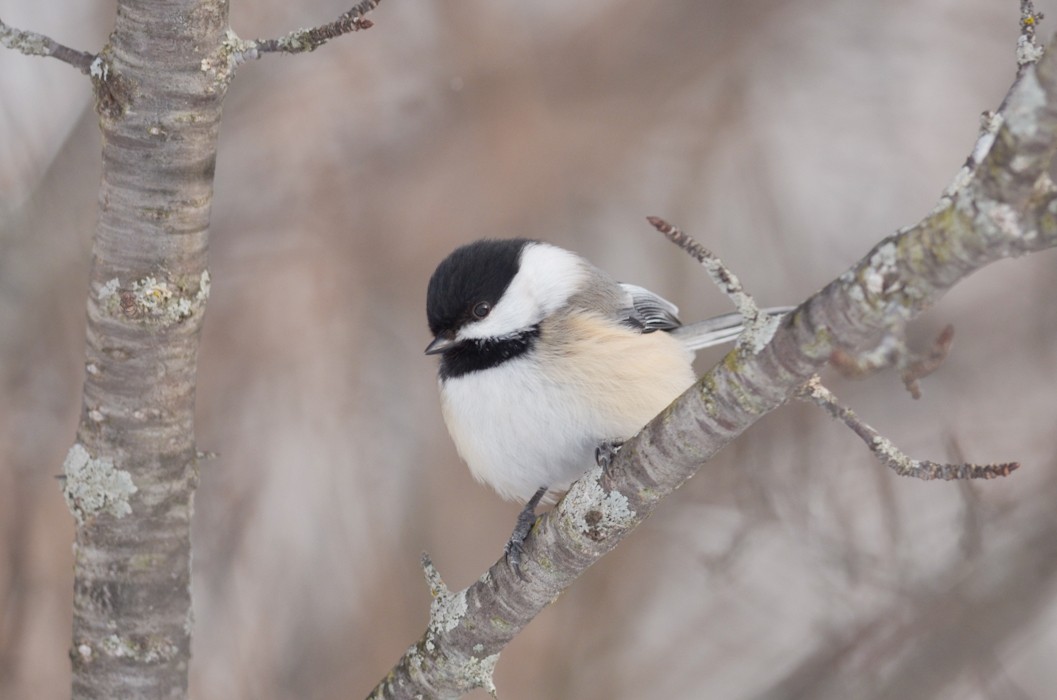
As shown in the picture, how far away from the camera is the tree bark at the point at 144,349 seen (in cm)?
153

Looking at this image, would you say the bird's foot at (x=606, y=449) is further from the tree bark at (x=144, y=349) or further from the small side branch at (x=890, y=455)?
the tree bark at (x=144, y=349)

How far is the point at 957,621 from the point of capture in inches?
123

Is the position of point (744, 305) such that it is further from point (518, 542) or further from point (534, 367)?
point (534, 367)

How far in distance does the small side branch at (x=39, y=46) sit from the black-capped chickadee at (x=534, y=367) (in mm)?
1013

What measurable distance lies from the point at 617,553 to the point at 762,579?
0.58m

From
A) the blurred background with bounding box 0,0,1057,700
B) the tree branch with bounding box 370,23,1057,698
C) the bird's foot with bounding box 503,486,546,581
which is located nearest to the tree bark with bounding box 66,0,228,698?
the tree branch with bounding box 370,23,1057,698

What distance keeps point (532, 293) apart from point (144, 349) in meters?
1.02

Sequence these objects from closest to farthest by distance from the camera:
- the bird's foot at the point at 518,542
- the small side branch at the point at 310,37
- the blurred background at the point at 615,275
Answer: the small side branch at the point at 310,37 → the bird's foot at the point at 518,542 → the blurred background at the point at 615,275

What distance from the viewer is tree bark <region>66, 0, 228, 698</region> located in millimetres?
1534

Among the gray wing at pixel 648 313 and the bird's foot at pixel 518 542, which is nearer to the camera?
the bird's foot at pixel 518 542

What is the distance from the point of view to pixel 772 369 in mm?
1239

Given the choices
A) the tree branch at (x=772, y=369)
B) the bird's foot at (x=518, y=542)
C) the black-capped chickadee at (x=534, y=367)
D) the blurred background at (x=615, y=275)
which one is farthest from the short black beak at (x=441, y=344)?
the blurred background at (x=615, y=275)

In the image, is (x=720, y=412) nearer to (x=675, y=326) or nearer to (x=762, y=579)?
(x=675, y=326)

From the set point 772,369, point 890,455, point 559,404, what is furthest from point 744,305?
point 559,404
